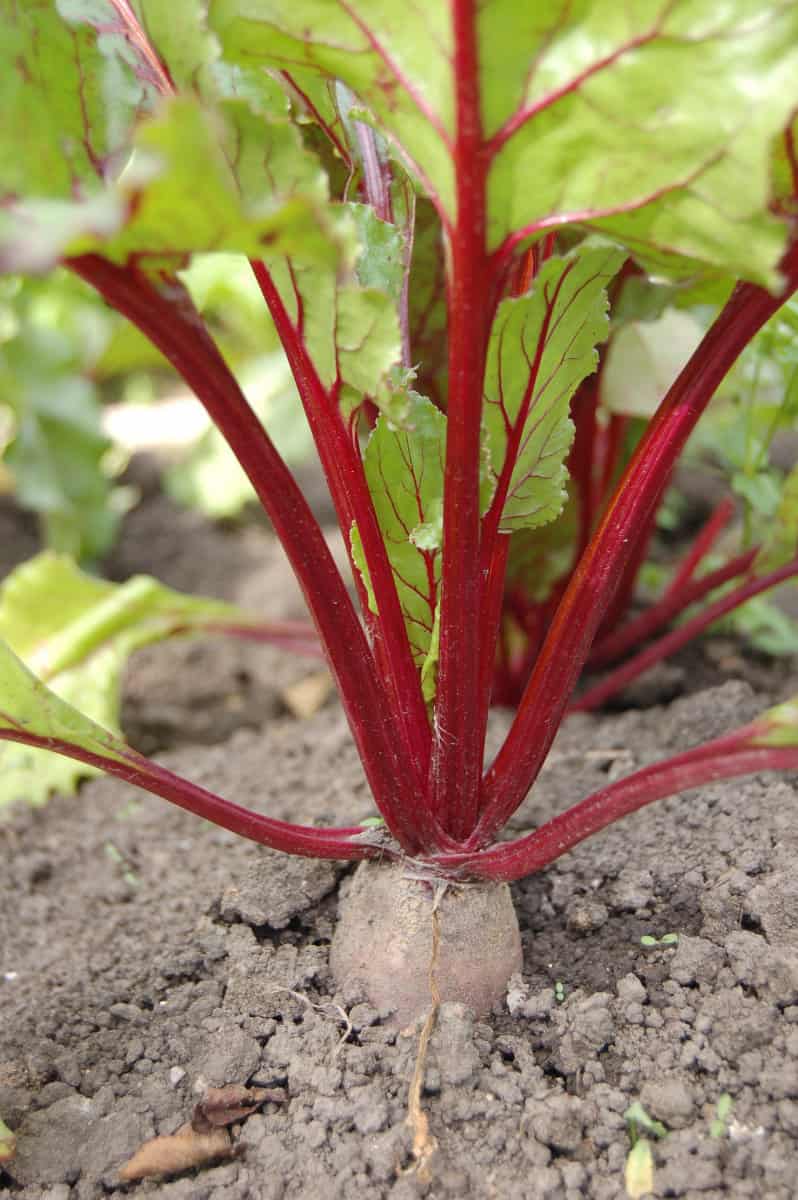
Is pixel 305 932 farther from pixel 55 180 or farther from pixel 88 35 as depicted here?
pixel 88 35

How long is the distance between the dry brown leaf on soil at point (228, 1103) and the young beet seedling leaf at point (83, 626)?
876mm

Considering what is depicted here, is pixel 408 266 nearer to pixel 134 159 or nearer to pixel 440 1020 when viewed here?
pixel 134 159

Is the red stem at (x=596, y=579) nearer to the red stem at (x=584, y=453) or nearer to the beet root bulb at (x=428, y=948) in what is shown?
the beet root bulb at (x=428, y=948)

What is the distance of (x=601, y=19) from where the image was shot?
79 centimetres

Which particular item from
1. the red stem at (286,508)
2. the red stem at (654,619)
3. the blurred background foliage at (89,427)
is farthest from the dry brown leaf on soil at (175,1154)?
the blurred background foliage at (89,427)

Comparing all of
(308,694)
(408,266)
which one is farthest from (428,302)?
(308,694)

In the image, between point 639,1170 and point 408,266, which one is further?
point 408,266

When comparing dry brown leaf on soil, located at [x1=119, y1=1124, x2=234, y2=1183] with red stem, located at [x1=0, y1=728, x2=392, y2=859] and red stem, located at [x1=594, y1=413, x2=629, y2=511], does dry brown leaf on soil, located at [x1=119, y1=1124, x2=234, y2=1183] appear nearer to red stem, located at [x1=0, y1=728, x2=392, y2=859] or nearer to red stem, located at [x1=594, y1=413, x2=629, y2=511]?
red stem, located at [x1=0, y1=728, x2=392, y2=859]

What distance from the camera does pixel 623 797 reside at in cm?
98

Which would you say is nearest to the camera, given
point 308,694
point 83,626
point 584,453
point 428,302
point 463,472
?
point 463,472

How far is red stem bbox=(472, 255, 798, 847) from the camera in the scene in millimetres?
1046

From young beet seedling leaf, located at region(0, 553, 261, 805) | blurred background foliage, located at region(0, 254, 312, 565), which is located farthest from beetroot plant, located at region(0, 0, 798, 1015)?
blurred background foliage, located at region(0, 254, 312, 565)

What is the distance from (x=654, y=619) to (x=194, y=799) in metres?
1.05

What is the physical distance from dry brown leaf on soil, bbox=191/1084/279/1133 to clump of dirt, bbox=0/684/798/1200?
0.01 metres
